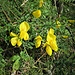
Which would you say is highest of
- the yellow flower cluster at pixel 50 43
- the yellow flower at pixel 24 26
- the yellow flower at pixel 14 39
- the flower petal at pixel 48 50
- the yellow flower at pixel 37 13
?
the yellow flower at pixel 37 13

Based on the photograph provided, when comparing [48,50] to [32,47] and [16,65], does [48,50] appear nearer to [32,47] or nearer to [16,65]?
[32,47]

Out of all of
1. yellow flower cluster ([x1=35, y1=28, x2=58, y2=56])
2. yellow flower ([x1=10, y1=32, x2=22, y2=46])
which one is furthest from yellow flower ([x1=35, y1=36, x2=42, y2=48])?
yellow flower ([x1=10, y1=32, x2=22, y2=46])

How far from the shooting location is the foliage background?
5.47 feet

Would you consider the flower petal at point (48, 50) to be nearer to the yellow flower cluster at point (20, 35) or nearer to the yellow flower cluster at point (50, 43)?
the yellow flower cluster at point (50, 43)

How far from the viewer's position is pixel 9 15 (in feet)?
5.83

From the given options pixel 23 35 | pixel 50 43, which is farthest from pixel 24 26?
pixel 50 43

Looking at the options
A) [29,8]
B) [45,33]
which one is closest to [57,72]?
[45,33]

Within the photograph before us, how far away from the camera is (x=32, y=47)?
5.50 feet

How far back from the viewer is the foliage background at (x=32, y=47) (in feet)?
5.47

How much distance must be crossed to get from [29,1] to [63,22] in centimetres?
30

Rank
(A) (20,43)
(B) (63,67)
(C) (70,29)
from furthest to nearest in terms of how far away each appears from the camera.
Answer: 1. (C) (70,29)
2. (B) (63,67)
3. (A) (20,43)

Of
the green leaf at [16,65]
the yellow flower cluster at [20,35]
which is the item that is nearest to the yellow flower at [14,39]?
the yellow flower cluster at [20,35]

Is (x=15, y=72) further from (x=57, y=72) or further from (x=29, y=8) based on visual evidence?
(x=29, y=8)

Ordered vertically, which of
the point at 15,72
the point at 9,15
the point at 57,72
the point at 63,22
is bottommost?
the point at 57,72
